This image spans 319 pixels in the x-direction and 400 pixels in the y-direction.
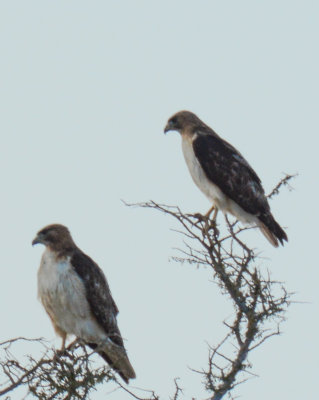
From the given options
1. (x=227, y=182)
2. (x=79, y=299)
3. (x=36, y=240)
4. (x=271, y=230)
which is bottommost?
(x=79, y=299)

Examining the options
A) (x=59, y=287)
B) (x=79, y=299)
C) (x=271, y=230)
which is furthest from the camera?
(x=271, y=230)

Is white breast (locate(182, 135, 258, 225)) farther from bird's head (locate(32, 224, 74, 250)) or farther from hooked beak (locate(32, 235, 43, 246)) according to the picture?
hooked beak (locate(32, 235, 43, 246))

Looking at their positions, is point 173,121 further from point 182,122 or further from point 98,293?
point 98,293

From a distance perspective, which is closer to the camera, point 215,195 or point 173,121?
point 215,195

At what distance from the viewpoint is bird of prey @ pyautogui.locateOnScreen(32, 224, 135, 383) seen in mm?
9922

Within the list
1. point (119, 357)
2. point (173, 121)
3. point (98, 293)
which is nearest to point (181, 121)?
point (173, 121)

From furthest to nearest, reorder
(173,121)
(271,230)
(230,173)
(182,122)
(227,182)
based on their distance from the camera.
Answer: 1. (173,121)
2. (182,122)
3. (230,173)
4. (227,182)
5. (271,230)

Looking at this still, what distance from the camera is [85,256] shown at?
10484 millimetres

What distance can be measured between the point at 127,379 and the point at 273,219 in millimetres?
2724

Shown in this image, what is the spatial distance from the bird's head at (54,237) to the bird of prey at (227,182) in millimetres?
1853

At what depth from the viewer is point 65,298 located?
990 cm

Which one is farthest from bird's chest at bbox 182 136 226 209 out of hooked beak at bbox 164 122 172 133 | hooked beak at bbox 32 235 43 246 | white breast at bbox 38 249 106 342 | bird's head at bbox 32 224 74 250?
white breast at bbox 38 249 106 342

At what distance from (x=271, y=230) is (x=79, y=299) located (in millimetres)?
2544

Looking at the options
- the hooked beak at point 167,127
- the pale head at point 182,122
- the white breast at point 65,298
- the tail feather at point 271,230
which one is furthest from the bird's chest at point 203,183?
the white breast at point 65,298
